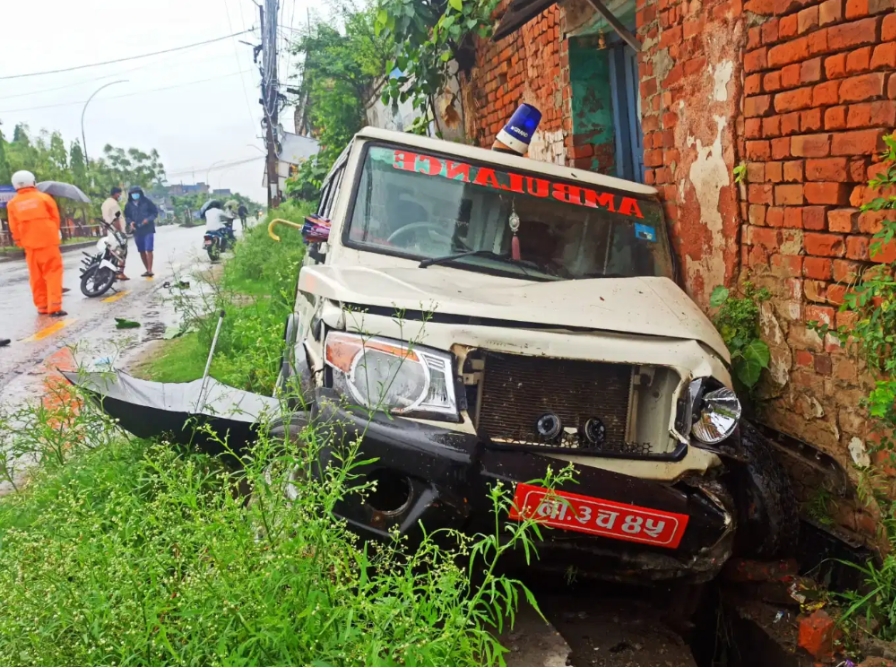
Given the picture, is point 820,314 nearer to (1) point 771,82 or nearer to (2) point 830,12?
(1) point 771,82

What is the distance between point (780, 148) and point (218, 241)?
1669 cm

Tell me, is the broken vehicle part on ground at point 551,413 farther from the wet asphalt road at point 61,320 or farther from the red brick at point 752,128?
the wet asphalt road at point 61,320

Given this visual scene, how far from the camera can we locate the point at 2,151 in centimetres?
3359

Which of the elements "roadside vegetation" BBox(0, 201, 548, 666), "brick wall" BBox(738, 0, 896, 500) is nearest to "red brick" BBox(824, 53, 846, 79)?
"brick wall" BBox(738, 0, 896, 500)

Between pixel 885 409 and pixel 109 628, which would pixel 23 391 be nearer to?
pixel 109 628

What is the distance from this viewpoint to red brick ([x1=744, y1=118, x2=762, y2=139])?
11.4 ft

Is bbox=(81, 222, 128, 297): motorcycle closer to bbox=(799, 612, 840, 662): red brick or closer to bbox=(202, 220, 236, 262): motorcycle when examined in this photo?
bbox=(202, 220, 236, 262): motorcycle

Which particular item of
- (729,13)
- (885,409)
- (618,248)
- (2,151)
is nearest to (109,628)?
(885,409)

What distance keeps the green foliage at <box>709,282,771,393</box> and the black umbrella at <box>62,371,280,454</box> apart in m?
2.22

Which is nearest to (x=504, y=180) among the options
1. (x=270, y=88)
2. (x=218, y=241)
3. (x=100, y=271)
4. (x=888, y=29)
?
(x=888, y=29)

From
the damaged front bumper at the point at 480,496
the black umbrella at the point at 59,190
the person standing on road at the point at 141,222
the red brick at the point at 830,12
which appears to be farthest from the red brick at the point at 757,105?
the black umbrella at the point at 59,190

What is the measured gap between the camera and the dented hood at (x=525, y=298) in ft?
8.21

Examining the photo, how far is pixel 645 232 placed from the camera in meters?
3.82

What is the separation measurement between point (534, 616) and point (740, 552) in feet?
2.95
